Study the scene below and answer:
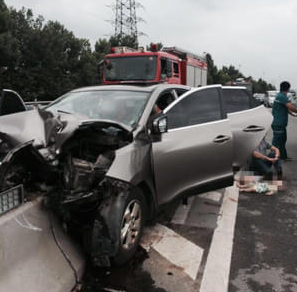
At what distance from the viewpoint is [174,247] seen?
3.50 meters

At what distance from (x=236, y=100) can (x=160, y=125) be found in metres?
2.49

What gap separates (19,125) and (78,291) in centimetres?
133

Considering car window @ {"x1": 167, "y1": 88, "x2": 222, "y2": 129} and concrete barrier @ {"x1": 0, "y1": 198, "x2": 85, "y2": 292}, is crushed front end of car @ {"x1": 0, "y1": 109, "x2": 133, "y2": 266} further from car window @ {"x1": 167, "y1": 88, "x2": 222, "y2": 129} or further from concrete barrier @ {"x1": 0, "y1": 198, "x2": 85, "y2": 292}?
car window @ {"x1": 167, "y1": 88, "x2": 222, "y2": 129}

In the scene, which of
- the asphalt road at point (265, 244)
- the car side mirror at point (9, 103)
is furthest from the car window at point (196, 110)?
the car side mirror at point (9, 103)

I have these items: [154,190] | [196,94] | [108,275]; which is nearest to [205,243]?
[154,190]

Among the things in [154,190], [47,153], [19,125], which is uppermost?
[19,125]

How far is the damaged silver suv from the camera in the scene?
2.52m

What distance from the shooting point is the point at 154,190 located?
3.38 metres

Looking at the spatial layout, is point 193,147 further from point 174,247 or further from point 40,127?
point 40,127

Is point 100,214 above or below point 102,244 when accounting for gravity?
above

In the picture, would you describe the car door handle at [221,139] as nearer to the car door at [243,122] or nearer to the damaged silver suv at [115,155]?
the damaged silver suv at [115,155]

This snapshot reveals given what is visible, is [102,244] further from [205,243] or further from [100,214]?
[205,243]

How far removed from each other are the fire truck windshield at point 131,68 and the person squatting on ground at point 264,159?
246 inches

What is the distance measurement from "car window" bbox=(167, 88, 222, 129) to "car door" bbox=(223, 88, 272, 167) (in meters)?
0.52
